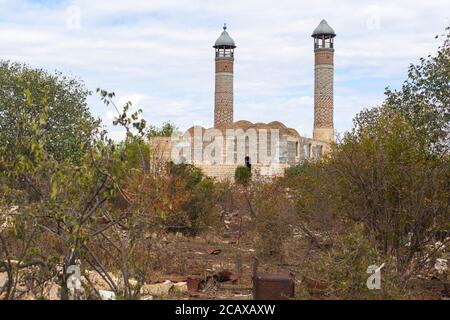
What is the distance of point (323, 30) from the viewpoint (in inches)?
1826

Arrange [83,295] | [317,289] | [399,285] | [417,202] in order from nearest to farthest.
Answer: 1. [83,295]
2. [317,289]
3. [399,285]
4. [417,202]

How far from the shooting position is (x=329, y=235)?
34.4 feet

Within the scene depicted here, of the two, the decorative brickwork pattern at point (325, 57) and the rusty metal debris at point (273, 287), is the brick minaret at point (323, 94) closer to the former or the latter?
the decorative brickwork pattern at point (325, 57)

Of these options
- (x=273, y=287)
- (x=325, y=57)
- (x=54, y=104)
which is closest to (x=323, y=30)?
(x=325, y=57)

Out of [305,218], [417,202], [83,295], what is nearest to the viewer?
[83,295]

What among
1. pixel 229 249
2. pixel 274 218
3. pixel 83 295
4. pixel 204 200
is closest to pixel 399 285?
pixel 83 295

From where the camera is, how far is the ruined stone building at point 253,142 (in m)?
39.8

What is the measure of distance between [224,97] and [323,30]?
8165mm

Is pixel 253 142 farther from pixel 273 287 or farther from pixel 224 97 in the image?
pixel 273 287

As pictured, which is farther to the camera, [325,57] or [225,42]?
[225,42]

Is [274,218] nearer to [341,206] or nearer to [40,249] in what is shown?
[341,206]

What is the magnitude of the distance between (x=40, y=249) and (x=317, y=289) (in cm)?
300

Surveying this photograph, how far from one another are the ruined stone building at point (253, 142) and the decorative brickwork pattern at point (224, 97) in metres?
0.07

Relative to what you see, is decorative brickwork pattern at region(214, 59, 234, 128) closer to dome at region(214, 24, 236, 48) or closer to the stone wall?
dome at region(214, 24, 236, 48)
